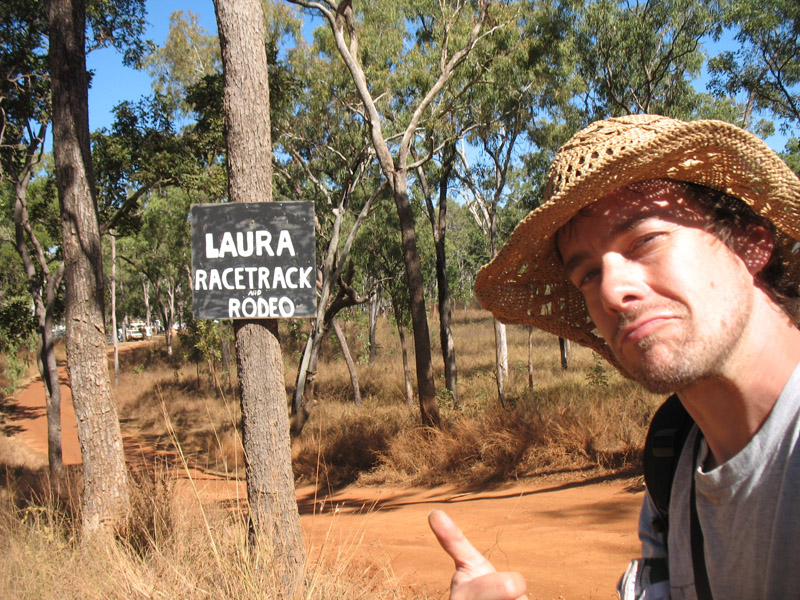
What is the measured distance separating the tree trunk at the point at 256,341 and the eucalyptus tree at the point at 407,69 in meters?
6.25

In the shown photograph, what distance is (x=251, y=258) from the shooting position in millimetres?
3820

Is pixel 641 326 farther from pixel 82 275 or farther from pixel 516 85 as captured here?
pixel 516 85

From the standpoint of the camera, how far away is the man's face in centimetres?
124

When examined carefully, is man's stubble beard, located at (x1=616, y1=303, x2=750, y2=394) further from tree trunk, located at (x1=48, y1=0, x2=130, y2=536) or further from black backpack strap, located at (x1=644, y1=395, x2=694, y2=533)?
tree trunk, located at (x1=48, y1=0, x2=130, y2=536)

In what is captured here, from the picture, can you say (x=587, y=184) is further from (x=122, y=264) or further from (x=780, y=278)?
(x=122, y=264)

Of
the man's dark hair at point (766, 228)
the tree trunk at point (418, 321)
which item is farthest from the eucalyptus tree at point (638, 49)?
the man's dark hair at point (766, 228)

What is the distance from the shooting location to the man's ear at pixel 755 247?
138cm

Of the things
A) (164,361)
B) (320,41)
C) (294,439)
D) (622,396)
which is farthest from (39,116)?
(164,361)

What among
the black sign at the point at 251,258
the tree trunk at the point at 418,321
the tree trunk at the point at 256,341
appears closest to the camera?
the black sign at the point at 251,258

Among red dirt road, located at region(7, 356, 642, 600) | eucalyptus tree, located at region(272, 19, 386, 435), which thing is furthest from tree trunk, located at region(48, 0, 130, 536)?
eucalyptus tree, located at region(272, 19, 386, 435)

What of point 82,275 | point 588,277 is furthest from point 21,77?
point 588,277

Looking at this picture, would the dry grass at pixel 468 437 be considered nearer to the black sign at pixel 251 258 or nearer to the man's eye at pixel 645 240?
the black sign at pixel 251 258

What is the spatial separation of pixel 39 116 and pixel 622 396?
A: 1137 centimetres

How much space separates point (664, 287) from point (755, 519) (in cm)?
47
